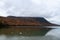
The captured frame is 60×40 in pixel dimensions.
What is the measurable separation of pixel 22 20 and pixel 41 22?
42.6 ft

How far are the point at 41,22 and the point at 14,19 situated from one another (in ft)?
63.1

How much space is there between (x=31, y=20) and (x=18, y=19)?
32.0ft

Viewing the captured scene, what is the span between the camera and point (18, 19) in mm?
138125

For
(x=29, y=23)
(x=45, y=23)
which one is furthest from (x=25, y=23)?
(x=45, y=23)

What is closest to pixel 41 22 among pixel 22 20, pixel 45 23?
pixel 45 23

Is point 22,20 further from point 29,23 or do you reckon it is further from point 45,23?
point 45,23

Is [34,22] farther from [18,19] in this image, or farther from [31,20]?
[18,19]

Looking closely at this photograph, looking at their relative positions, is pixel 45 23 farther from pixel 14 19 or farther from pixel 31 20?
pixel 14 19

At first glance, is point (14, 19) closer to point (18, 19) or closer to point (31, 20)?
point (18, 19)

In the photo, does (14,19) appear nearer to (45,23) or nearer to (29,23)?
(29,23)

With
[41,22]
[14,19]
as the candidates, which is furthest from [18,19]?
[41,22]

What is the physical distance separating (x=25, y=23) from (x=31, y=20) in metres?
6.34

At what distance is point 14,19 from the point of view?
134750mm

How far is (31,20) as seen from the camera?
468 ft
